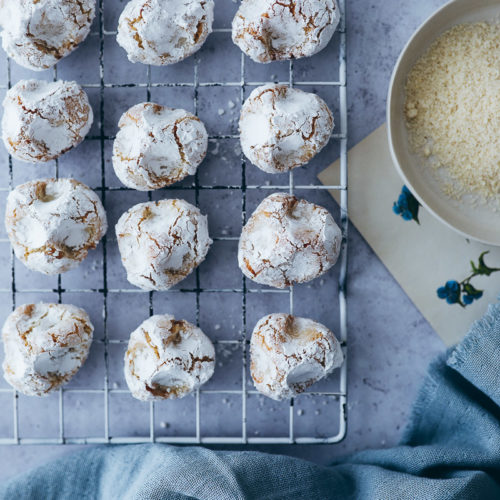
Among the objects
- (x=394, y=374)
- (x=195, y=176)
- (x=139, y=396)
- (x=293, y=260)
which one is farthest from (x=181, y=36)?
(x=394, y=374)

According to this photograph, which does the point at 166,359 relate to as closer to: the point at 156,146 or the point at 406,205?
the point at 156,146

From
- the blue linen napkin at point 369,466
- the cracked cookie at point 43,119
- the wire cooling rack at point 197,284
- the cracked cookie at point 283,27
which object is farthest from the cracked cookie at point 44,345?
the cracked cookie at point 283,27

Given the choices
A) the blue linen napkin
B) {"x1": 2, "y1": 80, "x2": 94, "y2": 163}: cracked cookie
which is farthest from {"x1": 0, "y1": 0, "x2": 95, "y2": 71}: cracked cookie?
the blue linen napkin

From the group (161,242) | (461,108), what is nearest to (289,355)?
(161,242)

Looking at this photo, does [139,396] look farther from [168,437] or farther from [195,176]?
[195,176]

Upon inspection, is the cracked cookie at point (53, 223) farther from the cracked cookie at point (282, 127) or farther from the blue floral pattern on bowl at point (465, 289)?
the blue floral pattern on bowl at point (465, 289)
